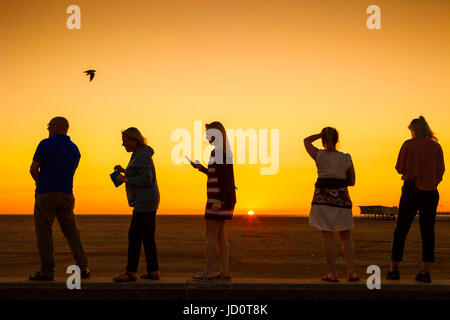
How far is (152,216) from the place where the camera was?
645cm

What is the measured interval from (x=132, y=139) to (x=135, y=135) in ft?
0.19

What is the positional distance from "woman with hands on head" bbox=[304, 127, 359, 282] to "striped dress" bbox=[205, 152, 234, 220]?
1.02m

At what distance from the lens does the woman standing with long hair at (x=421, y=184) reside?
6.39m

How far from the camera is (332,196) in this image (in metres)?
6.26

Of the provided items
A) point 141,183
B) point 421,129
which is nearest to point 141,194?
point 141,183

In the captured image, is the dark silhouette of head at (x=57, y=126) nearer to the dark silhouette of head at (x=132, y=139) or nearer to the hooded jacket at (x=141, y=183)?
the dark silhouette of head at (x=132, y=139)

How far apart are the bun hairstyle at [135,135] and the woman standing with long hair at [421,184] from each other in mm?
3114

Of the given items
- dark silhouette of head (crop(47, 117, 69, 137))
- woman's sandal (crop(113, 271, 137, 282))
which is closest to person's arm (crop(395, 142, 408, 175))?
A: woman's sandal (crop(113, 271, 137, 282))

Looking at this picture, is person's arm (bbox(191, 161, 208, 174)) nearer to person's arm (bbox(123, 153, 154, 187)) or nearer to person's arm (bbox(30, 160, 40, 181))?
person's arm (bbox(123, 153, 154, 187))

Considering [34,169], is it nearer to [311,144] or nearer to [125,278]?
[125,278]

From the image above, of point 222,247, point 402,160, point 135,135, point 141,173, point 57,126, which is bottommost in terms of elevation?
point 222,247

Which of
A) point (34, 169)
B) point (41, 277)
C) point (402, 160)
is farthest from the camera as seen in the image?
point (402, 160)
